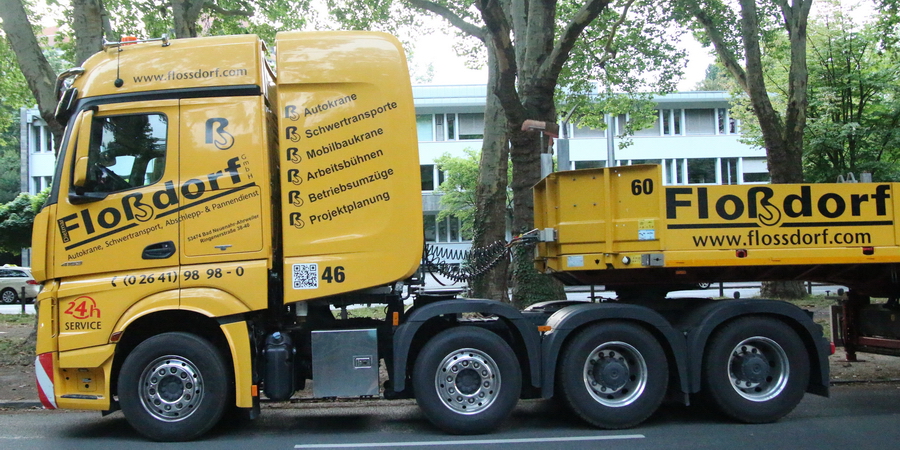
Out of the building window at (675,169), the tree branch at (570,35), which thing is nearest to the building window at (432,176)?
the building window at (675,169)

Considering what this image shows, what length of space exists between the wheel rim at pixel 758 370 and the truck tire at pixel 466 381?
2.22 meters

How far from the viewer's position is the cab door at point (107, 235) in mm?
5992

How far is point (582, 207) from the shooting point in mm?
6711

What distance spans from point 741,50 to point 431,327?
15.1 meters

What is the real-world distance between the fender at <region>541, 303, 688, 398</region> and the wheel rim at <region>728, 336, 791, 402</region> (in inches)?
21.6

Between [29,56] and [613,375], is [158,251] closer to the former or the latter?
[613,375]

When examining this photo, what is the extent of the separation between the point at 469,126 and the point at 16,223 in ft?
78.9

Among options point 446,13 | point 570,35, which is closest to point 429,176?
point 446,13

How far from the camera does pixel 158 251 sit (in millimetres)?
6031

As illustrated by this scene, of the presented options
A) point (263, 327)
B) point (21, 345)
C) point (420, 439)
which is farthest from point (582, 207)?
point (21, 345)

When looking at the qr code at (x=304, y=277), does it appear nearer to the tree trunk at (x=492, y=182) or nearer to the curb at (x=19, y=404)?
the curb at (x=19, y=404)

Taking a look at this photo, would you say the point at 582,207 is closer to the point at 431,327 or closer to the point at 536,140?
the point at 431,327

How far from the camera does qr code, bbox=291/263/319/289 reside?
6145mm

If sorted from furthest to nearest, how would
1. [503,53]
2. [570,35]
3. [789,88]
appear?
[789,88], [570,35], [503,53]
